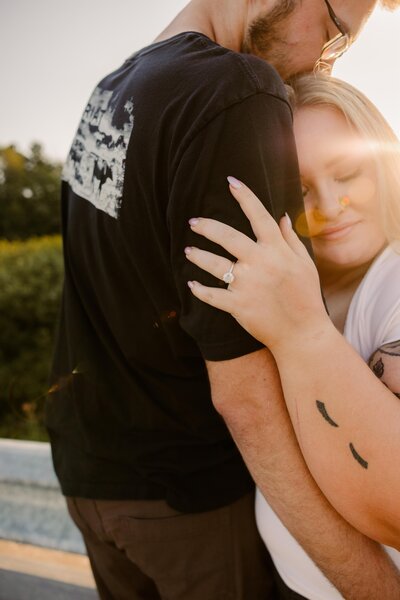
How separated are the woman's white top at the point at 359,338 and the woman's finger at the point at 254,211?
0.47 meters

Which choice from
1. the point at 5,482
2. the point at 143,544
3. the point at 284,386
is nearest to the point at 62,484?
the point at 143,544

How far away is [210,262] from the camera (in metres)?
1.04

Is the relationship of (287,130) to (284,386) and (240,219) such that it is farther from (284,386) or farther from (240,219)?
(284,386)

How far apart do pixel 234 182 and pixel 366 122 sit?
0.98 m

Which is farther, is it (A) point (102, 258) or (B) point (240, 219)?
(A) point (102, 258)

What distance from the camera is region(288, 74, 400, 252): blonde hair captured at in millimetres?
1682

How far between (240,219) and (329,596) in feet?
3.67

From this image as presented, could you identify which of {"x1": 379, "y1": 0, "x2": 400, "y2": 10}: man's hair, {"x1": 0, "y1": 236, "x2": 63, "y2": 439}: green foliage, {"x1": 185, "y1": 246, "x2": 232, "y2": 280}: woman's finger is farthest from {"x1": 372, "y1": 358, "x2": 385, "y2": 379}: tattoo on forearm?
{"x1": 0, "y1": 236, "x2": 63, "y2": 439}: green foliage

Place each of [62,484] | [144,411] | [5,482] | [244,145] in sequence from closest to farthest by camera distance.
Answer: [244,145] < [144,411] < [62,484] < [5,482]

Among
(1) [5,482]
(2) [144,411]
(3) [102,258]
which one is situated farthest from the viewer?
(1) [5,482]

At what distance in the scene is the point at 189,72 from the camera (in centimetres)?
108

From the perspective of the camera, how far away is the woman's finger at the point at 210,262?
1.04 m

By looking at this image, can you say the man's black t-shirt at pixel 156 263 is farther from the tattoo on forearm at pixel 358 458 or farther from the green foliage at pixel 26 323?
the green foliage at pixel 26 323

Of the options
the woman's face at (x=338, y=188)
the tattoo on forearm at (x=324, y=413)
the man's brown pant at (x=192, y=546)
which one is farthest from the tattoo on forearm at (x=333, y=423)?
the woman's face at (x=338, y=188)
